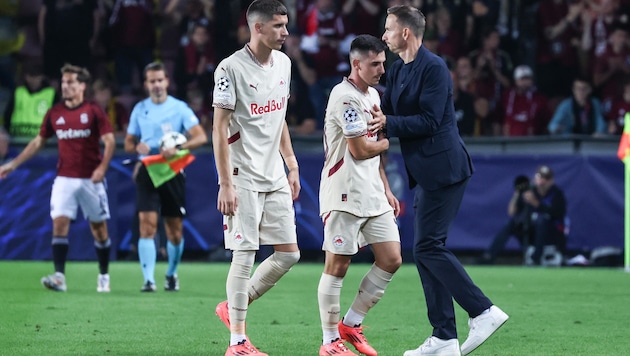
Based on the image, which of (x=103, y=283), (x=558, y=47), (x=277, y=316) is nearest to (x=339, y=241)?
(x=277, y=316)

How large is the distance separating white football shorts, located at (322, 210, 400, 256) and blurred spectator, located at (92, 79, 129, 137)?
12245 mm

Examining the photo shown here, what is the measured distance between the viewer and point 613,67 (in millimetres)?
20641

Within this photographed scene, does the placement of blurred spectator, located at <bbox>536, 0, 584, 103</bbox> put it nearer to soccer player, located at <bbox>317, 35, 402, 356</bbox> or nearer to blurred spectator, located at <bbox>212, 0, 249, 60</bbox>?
blurred spectator, located at <bbox>212, 0, 249, 60</bbox>

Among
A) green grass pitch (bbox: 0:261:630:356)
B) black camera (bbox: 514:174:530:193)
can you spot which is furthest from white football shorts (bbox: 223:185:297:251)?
black camera (bbox: 514:174:530:193)

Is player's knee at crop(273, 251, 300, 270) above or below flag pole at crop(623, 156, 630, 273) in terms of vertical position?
above

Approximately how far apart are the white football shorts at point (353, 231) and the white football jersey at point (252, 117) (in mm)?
541

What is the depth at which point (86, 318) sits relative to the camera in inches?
413

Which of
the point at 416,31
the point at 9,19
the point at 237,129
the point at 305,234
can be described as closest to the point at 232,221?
the point at 237,129

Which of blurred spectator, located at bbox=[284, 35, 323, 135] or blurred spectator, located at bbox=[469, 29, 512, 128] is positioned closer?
blurred spectator, located at bbox=[284, 35, 323, 135]

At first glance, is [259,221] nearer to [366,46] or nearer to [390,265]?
[390,265]

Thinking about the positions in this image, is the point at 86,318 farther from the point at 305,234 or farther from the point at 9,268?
the point at 305,234

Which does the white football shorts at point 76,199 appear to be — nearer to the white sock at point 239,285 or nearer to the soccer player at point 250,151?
the soccer player at point 250,151

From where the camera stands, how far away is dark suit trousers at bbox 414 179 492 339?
7.82 meters

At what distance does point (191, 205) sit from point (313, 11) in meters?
4.73
